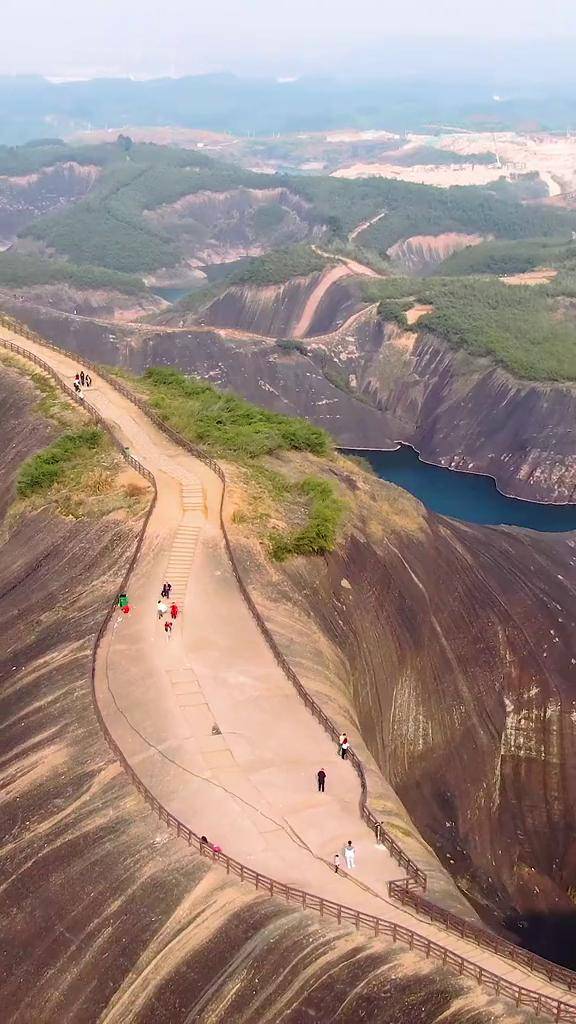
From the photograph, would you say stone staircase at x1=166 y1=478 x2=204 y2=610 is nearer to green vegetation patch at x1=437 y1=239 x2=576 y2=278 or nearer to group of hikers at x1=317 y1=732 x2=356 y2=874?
group of hikers at x1=317 y1=732 x2=356 y2=874

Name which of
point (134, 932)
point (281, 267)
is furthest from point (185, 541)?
point (281, 267)

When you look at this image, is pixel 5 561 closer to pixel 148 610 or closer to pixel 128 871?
pixel 148 610

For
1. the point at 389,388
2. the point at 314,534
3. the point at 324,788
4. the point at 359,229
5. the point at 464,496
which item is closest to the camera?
the point at 324,788

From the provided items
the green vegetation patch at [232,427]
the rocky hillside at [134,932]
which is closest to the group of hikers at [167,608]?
the rocky hillside at [134,932]

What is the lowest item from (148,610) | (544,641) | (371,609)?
(544,641)

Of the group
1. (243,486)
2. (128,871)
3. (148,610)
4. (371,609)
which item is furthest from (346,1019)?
(243,486)

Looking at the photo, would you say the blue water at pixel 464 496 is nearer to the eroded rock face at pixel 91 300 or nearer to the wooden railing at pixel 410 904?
the wooden railing at pixel 410 904

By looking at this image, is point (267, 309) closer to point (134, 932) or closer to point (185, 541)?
point (185, 541)
